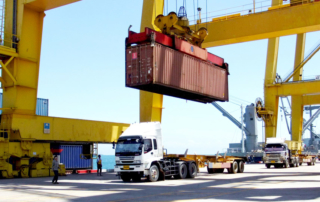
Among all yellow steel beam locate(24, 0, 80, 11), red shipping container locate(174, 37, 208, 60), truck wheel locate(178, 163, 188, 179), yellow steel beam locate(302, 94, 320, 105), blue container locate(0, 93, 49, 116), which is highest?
yellow steel beam locate(24, 0, 80, 11)

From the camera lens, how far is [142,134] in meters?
A: 17.7

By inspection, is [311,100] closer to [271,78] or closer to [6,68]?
[271,78]

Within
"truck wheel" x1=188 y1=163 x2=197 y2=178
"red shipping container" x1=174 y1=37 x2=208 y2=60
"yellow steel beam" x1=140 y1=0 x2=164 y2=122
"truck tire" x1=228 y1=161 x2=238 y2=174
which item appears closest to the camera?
"red shipping container" x1=174 y1=37 x2=208 y2=60

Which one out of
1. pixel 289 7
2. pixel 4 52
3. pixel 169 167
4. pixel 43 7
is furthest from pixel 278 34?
pixel 4 52

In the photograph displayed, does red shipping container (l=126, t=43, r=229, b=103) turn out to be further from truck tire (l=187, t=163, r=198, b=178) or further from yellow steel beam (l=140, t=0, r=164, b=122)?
truck tire (l=187, t=163, r=198, b=178)

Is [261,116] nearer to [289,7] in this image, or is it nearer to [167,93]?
[289,7]

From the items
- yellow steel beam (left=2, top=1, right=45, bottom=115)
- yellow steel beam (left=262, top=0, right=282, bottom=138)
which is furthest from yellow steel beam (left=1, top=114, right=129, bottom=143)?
yellow steel beam (left=262, top=0, right=282, bottom=138)

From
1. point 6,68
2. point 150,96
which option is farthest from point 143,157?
point 6,68

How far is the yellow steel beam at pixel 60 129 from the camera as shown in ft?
70.4

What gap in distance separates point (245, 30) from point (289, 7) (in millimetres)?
2826

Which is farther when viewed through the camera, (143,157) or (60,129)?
(60,129)

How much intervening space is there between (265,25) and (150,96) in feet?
27.1

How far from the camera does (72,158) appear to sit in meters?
26.6

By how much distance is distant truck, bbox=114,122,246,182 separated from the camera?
674 inches
